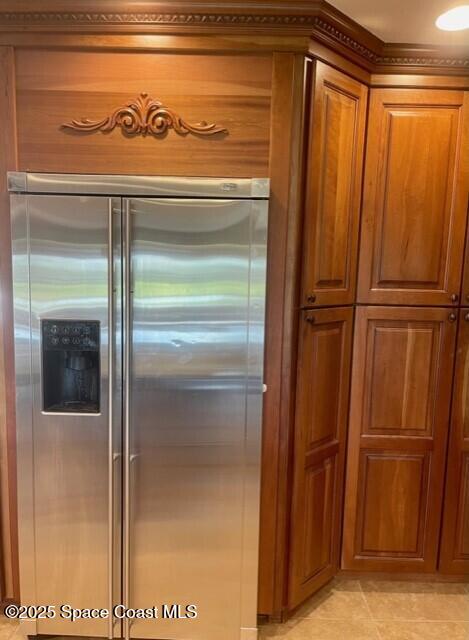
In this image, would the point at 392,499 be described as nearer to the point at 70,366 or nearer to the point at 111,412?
the point at 111,412

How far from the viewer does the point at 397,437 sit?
222 centimetres

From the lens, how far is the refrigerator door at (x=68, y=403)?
1.69 m

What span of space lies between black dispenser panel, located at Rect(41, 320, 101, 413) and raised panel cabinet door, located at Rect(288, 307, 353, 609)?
80cm

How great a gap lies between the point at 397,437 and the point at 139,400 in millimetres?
1237

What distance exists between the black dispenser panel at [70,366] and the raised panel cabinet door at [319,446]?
80 centimetres

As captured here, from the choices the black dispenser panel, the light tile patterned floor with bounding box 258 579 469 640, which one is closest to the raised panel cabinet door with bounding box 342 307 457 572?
the light tile patterned floor with bounding box 258 579 469 640

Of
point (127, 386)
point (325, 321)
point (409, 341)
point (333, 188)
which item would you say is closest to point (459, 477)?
point (409, 341)

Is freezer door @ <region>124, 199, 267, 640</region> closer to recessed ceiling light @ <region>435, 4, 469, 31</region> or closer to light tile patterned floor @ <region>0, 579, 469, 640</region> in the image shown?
light tile patterned floor @ <region>0, 579, 469, 640</region>

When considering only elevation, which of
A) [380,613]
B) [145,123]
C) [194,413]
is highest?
[145,123]

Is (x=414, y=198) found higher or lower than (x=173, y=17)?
lower

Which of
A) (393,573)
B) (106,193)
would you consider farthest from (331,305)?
(393,573)

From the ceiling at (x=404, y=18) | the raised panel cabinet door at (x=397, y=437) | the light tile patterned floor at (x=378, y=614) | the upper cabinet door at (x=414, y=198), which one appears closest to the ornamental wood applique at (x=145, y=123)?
the ceiling at (x=404, y=18)

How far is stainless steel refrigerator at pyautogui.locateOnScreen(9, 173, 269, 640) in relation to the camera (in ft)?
5.54

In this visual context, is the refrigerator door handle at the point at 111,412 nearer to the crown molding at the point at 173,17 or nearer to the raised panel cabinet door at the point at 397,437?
the crown molding at the point at 173,17
